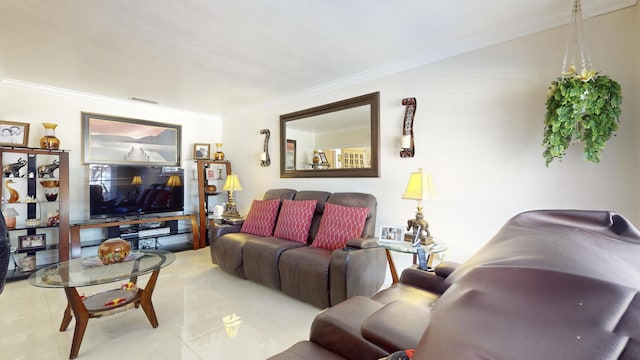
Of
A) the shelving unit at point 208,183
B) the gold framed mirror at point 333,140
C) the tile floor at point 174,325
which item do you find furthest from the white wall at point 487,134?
the shelving unit at point 208,183

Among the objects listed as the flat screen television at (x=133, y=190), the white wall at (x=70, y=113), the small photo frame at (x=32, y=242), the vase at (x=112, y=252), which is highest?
the white wall at (x=70, y=113)

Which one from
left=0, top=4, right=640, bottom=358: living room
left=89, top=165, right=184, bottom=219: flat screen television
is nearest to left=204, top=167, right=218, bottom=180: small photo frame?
left=89, top=165, right=184, bottom=219: flat screen television

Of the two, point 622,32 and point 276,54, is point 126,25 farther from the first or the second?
point 622,32

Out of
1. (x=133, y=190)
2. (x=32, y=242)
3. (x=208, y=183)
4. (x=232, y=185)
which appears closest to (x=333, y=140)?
(x=232, y=185)

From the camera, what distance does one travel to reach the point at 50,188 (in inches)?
141

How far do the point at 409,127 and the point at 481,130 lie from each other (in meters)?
0.66

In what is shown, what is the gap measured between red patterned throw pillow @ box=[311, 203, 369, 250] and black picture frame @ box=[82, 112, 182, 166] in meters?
3.21

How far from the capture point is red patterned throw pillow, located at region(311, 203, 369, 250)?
2854 millimetres

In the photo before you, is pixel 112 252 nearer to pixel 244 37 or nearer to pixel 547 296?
pixel 244 37

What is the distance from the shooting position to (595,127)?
66.0 inches

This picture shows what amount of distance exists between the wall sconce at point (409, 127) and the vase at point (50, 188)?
14.1ft

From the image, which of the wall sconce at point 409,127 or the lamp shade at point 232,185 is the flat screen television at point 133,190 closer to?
the lamp shade at point 232,185

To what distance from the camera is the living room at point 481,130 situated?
1.94m

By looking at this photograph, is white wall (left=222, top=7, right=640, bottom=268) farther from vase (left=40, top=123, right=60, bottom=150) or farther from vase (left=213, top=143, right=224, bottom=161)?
vase (left=40, top=123, right=60, bottom=150)
